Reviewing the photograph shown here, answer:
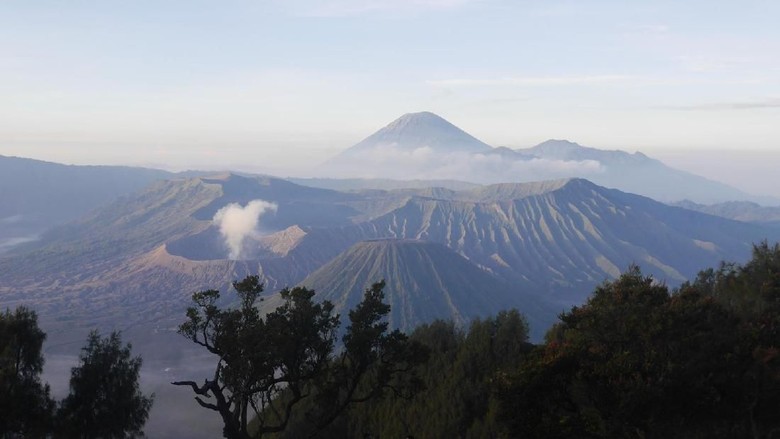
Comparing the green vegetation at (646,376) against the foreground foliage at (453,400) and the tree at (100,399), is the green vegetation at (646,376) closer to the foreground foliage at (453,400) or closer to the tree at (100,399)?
the foreground foliage at (453,400)

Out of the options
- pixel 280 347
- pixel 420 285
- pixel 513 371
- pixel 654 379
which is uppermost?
pixel 280 347

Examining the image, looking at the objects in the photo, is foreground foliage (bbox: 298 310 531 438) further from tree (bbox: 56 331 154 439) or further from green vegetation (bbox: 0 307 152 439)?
green vegetation (bbox: 0 307 152 439)

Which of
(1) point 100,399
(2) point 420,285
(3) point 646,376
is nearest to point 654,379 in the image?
(3) point 646,376

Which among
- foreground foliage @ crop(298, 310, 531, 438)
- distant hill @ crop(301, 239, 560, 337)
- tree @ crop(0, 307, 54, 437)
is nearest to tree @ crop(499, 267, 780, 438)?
foreground foliage @ crop(298, 310, 531, 438)

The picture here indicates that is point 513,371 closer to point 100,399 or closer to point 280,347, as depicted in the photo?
point 280,347

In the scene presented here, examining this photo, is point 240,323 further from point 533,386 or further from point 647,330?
point 647,330

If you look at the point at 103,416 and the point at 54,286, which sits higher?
the point at 103,416

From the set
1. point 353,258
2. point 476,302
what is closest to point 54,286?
point 353,258
